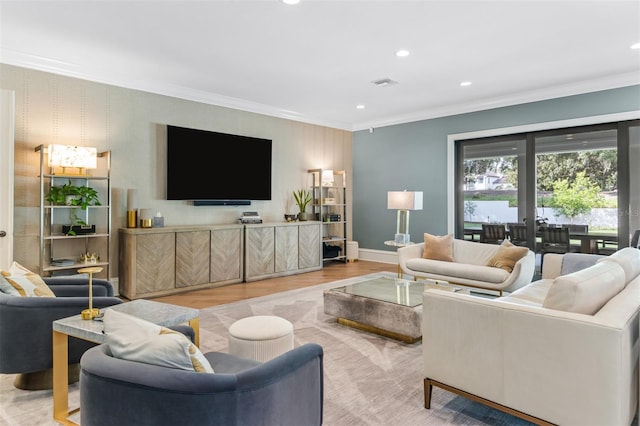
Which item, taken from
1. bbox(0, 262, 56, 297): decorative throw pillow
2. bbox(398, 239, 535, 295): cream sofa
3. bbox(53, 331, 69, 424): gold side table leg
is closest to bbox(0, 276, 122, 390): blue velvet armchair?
bbox(0, 262, 56, 297): decorative throw pillow

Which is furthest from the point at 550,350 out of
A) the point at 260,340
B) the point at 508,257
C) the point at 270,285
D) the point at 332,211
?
the point at 332,211

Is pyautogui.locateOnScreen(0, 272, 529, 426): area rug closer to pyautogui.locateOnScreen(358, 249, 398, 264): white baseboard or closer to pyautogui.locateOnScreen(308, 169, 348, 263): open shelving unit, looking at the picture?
pyautogui.locateOnScreen(308, 169, 348, 263): open shelving unit

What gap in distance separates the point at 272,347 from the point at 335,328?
1.32 metres

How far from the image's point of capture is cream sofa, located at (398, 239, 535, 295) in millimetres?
4418

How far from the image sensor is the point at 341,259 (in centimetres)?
770

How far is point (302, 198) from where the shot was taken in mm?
7121

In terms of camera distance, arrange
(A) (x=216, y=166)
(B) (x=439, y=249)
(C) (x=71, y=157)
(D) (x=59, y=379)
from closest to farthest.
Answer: (D) (x=59, y=379) < (C) (x=71, y=157) < (B) (x=439, y=249) < (A) (x=216, y=166)

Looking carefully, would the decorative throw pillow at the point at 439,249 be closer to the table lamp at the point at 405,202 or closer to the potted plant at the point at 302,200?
the table lamp at the point at 405,202

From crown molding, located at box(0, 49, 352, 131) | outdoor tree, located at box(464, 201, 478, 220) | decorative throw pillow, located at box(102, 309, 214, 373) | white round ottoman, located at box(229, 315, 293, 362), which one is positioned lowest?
white round ottoman, located at box(229, 315, 293, 362)

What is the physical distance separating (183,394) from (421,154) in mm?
6303

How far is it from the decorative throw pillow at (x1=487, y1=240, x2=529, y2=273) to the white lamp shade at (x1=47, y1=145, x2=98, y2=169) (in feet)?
15.6

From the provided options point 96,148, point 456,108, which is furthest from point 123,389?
point 456,108

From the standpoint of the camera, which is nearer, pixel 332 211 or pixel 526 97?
pixel 526 97

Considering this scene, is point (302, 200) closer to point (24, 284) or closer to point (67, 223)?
point (67, 223)
